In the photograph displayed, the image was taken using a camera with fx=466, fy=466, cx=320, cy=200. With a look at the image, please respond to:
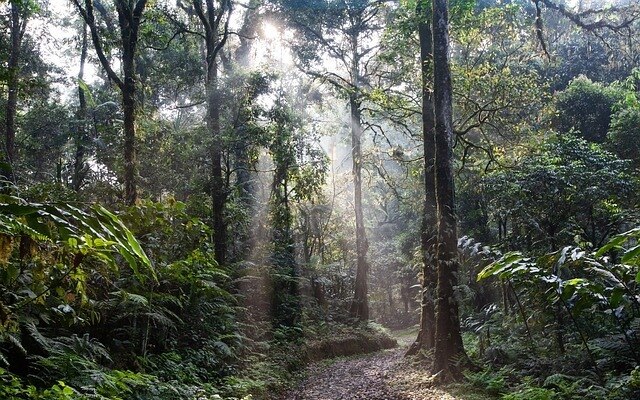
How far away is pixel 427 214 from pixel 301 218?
14646mm

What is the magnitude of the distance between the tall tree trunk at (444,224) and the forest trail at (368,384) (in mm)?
686

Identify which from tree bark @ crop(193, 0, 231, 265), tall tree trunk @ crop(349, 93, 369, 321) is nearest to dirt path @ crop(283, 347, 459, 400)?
tree bark @ crop(193, 0, 231, 265)

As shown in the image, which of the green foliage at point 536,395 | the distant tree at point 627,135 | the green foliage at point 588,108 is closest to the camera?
the green foliage at point 536,395

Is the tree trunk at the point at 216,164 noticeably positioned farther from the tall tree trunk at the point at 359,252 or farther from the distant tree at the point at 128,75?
the tall tree trunk at the point at 359,252

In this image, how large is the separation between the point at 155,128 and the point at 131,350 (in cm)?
1018

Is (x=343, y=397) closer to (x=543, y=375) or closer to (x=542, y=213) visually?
(x=543, y=375)

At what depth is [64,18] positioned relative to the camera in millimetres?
26609

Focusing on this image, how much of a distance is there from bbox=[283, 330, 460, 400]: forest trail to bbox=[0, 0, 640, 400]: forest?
9 centimetres

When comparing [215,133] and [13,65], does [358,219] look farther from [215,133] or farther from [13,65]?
[13,65]

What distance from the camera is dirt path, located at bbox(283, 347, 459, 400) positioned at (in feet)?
26.8

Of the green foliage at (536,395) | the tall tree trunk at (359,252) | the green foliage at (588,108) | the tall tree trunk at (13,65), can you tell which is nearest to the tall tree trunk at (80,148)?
the tall tree trunk at (13,65)

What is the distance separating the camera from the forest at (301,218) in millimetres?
4789

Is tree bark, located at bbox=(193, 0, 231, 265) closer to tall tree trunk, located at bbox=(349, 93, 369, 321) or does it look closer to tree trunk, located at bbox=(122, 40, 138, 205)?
tree trunk, located at bbox=(122, 40, 138, 205)

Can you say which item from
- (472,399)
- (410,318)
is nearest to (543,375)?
(472,399)
